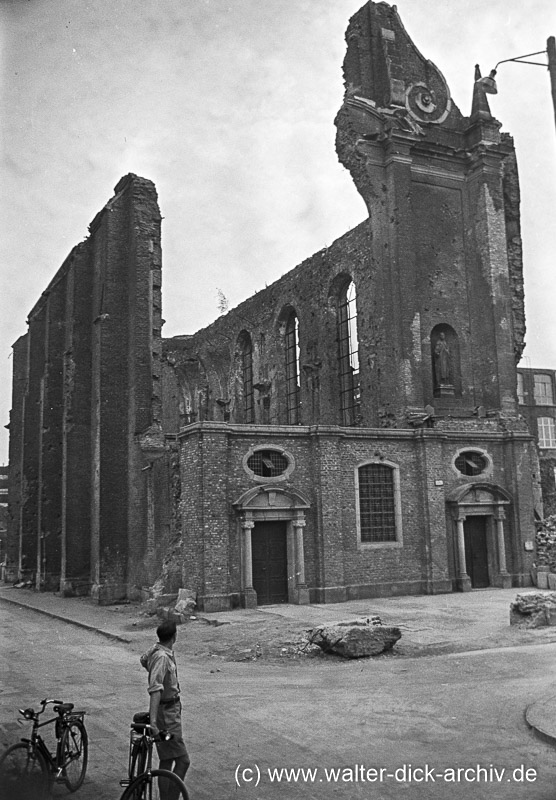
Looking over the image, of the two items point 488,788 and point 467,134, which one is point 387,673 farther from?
point 467,134

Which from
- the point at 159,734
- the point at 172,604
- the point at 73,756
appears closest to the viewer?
the point at 159,734

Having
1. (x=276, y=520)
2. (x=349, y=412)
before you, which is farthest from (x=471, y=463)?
(x=276, y=520)

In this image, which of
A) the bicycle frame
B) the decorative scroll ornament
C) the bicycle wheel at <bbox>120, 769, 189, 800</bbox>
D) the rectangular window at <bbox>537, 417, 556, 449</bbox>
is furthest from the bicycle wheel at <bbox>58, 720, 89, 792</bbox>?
the rectangular window at <bbox>537, 417, 556, 449</bbox>

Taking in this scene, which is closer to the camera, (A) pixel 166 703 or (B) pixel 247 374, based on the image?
(A) pixel 166 703

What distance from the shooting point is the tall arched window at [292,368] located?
32.8 metres

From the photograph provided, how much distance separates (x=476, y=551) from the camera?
24.5 m

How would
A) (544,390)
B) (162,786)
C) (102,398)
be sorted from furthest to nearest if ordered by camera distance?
(544,390), (102,398), (162,786)

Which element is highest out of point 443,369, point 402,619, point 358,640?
point 443,369

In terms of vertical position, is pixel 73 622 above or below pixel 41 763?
below

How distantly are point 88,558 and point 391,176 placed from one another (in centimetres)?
1657

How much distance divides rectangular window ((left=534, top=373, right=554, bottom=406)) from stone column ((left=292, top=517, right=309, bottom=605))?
42.3 metres

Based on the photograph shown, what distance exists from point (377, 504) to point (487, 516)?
4227mm

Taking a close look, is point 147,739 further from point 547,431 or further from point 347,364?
point 547,431

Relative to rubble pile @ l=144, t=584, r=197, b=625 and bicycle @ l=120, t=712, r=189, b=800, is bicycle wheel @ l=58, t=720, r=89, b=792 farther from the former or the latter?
rubble pile @ l=144, t=584, r=197, b=625
